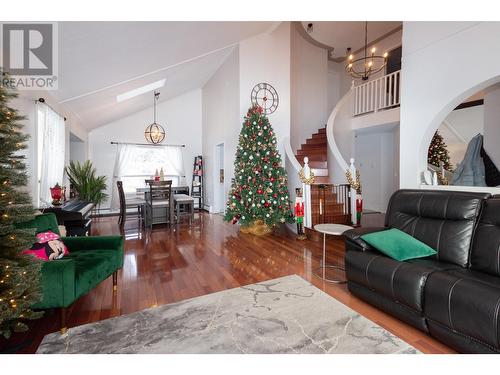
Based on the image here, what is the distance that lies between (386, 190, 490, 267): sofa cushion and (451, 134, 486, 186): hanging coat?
117 cm

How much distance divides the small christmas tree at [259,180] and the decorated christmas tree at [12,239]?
3.45 meters

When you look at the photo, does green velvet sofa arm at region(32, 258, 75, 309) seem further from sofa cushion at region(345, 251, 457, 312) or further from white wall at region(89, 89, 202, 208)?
white wall at region(89, 89, 202, 208)

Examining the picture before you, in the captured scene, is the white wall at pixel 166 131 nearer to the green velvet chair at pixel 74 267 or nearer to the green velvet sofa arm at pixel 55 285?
the green velvet chair at pixel 74 267

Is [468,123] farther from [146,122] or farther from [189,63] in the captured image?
[146,122]

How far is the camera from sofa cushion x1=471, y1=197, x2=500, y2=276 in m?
1.89

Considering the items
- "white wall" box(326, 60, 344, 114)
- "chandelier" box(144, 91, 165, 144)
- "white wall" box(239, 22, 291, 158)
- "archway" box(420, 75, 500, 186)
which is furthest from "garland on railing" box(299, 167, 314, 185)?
"chandelier" box(144, 91, 165, 144)

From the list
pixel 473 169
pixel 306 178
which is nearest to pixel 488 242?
pixel 473 169

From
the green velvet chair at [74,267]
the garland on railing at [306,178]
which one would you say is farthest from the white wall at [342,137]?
the green velvet chair at [74,267]

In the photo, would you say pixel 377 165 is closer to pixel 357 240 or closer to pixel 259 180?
pixel 259 180

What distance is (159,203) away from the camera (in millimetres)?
5383

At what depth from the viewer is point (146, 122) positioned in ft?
24.7
